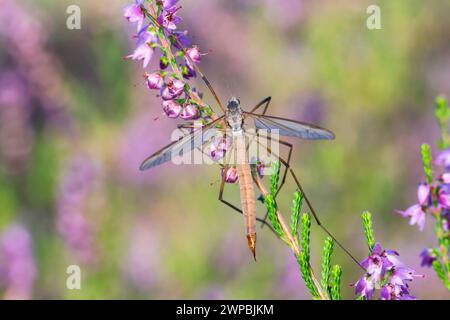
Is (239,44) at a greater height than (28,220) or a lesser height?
greater

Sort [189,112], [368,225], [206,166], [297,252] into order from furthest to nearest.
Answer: [206,166]
[189,112]
[297,252]
[368,225]

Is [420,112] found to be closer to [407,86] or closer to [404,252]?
[407,86]

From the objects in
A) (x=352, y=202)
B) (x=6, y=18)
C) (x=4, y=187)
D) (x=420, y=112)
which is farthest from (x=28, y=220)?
(x=420, y=112)

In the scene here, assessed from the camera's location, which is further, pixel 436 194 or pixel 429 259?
pixel 429 259

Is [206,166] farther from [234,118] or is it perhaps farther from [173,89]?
[173,89]

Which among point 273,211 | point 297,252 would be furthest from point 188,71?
point 297,252

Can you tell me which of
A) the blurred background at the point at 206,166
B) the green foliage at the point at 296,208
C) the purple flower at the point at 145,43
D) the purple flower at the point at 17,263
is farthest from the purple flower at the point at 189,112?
the purple flower at the point at 17,263

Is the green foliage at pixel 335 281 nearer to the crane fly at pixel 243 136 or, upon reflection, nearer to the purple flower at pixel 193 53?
the crane fly at pixel 243 136
